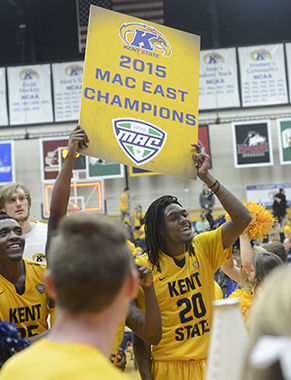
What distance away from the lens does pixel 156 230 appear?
3207 millimetres

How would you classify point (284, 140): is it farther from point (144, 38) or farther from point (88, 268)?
point (88, 268)

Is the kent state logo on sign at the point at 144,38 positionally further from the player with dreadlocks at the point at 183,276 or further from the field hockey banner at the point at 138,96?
the player with dreadlocks at the point at 183,276

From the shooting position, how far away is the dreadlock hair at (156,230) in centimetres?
318

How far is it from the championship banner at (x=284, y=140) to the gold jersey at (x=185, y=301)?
53.4 feet

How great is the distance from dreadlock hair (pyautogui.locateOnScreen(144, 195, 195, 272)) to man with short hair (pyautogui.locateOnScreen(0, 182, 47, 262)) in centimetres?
91

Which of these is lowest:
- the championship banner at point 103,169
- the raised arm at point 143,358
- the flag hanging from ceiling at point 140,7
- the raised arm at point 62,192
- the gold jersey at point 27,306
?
the raised arm at point 143,358

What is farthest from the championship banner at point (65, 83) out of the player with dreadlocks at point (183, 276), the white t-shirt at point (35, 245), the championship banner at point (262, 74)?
the player with dreadlocks at point (183, 276)

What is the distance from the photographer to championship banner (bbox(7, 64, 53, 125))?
18891 mm

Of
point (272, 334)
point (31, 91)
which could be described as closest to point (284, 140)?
point (31, 91)

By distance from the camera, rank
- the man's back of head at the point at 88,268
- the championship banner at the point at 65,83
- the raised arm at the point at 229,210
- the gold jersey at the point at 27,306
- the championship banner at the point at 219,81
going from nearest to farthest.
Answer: the man's back of head at the point at 88,268, the gold jersey at the point at 27,306, the raised arm at the point at 229,210, the championship banner at the point at 219,81, the championship banner at the point at 65,83

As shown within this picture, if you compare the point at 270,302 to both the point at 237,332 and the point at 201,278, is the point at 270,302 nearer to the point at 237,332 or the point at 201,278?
the point at 237,332

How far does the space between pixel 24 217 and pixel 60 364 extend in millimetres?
2832

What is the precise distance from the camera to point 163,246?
10.4ft

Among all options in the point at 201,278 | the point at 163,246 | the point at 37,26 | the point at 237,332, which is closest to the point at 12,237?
the point at 163,246
